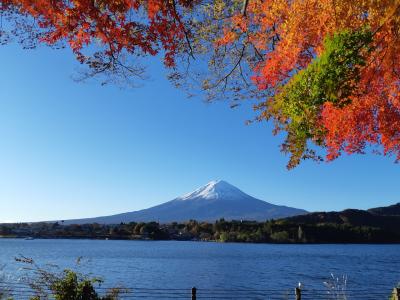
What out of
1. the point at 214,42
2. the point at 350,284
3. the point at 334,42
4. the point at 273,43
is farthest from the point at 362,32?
the point at 350,284

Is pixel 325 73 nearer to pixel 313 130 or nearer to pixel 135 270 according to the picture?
pixel 313 130

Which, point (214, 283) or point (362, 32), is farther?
point (214, 283)

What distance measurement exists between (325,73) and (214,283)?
5149cm

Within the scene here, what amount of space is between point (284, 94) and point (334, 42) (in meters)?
2.14

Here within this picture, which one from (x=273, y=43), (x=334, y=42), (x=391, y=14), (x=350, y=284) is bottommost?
(x=350, y=284)

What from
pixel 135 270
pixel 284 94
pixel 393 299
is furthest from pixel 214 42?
pixel 135 270

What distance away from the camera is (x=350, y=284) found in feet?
208

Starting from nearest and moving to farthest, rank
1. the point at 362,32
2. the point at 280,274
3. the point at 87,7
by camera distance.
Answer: the point at 87,7 < the point at 362,32 < the point at 280,274

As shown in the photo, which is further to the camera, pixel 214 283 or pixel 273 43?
pixel 214 283

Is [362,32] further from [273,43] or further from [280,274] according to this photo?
[280,274]

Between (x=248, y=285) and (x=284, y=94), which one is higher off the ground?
(x=284, y=94)

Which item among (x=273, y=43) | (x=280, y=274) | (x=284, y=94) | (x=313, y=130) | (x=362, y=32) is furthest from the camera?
(x=280, y=274)

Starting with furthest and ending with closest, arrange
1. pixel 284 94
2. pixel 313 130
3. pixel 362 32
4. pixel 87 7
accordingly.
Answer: pixel 313 130
pixel 284 94
pixel 362 32
pixel 87 7

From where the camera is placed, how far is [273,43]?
18859 millimetres
